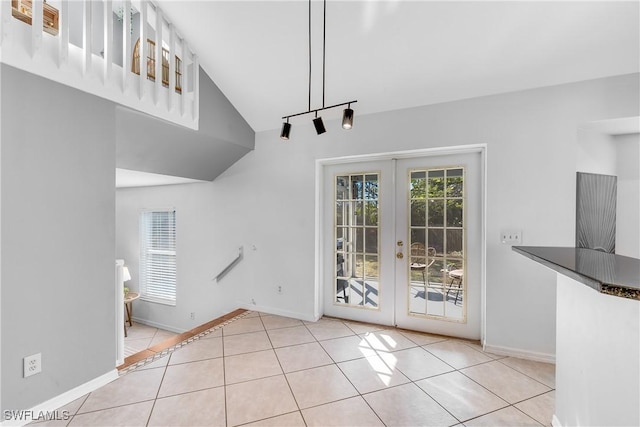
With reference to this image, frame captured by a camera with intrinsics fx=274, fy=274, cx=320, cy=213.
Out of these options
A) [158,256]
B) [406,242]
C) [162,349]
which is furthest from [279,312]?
[158,256]

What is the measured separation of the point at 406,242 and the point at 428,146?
1069 mm

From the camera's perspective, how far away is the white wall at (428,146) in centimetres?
237

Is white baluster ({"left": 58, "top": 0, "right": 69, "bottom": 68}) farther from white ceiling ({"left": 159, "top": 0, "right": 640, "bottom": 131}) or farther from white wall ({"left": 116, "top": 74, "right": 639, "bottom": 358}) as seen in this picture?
white wall ({"left": 116, "top": 74, "right": 639, "bottom": 358})

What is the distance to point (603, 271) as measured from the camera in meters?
1.05

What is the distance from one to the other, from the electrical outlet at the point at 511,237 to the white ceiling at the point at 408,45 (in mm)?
1308

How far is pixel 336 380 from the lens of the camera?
2.17 metres

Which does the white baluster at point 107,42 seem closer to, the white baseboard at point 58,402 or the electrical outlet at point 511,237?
the white baseboard at point 58,402

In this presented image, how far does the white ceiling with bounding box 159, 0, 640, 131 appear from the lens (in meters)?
2.01

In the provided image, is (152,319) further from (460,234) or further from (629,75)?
(629,75)

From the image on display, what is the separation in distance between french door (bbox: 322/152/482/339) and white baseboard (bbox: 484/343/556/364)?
0.85 ft

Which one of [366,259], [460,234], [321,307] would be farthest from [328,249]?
[460,234]

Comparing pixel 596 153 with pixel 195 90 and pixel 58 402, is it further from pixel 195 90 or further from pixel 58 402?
pixel 58 402

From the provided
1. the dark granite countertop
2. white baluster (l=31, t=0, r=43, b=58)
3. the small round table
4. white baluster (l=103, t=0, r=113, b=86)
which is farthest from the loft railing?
the small round table

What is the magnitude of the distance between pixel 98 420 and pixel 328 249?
249 centimetres
